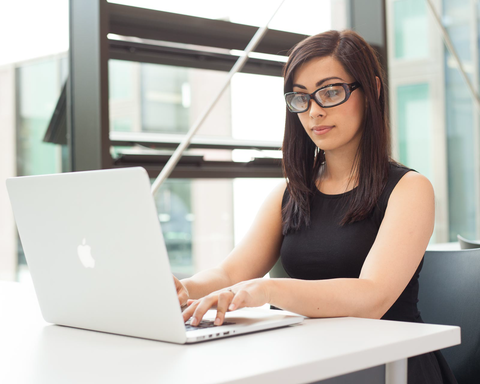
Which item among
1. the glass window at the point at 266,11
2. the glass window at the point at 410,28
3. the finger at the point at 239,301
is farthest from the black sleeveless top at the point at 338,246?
the glass window at the point at 410,28

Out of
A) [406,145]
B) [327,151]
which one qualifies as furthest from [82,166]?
[406,145]

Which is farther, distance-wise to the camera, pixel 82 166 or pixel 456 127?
pixel 456 127

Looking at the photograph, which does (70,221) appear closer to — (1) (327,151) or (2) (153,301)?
(2) (153,301)

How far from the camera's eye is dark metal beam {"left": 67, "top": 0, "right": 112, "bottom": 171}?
90.9 inches

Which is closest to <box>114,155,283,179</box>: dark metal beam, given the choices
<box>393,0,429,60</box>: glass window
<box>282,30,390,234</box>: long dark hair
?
<box>282,30,390,234</box>: long dark hair

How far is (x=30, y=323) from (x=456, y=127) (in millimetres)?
4033

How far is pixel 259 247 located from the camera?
63.2 inches

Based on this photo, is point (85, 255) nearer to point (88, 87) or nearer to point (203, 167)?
point (88, 87)

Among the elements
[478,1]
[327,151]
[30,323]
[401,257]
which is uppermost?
[478,1]

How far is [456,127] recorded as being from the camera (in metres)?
4.53

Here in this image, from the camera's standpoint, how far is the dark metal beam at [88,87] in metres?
2.31

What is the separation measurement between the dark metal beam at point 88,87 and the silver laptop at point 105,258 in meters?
1.28

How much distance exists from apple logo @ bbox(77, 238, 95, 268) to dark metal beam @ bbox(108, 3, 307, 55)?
5.41ft

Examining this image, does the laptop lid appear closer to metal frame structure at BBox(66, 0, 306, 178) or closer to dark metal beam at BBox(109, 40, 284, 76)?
metal frame structure at BBox(66, 0, 306, 178)
